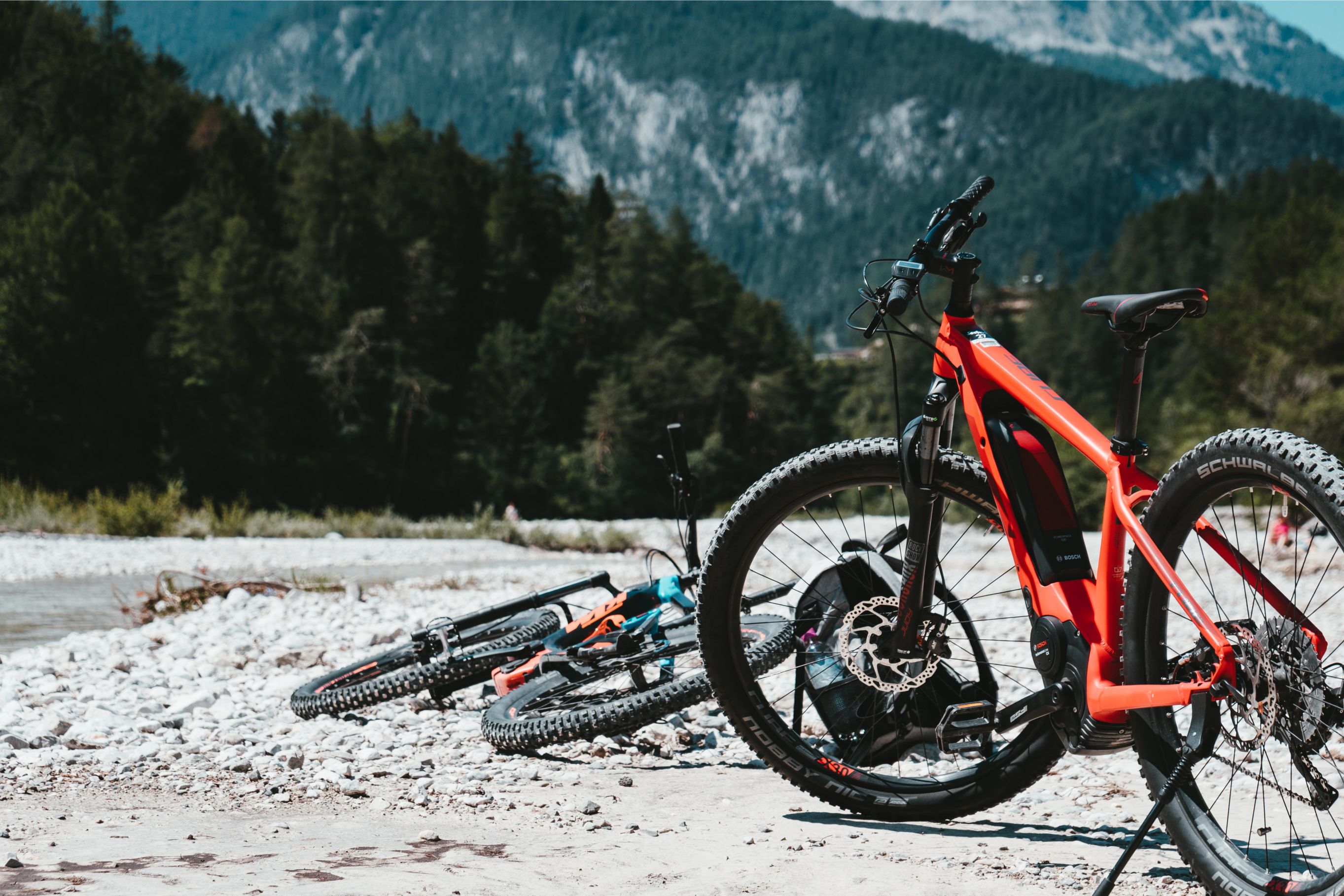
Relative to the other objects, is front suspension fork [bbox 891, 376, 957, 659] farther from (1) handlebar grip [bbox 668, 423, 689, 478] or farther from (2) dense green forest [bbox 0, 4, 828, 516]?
(2) dense green forest [bbox 0, 4, 828, 516]

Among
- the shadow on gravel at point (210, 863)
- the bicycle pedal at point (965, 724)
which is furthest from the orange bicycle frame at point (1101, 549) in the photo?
the shadow on gravel at point (210, 863)

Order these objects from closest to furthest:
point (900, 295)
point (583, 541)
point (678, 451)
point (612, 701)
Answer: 1. point (900, 295)
2. point (612, 701)
3. point (678, 451)
4. point (583, 541)

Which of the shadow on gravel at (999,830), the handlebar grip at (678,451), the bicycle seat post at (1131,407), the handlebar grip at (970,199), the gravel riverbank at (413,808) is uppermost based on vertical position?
the handlebar grip at (970,199)

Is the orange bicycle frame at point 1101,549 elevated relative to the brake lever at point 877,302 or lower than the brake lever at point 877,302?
lower

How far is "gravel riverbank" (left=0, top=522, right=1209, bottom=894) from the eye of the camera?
269 centimetres

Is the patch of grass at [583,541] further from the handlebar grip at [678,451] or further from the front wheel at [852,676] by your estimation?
the front wheel at [852,676]

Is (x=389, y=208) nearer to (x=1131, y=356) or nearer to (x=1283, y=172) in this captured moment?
(x=1131, y=356)

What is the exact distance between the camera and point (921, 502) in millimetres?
3254

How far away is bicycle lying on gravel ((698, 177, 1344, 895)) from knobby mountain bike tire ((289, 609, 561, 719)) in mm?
1421

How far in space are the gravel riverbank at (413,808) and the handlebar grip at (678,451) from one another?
1.06 metres

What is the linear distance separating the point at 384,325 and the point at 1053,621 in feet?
178

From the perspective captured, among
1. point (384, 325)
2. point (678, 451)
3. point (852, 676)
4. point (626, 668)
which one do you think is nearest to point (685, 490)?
point (678, 451)

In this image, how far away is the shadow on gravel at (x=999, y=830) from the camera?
3107 mm

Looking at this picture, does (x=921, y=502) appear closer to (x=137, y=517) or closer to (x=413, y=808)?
(x=413, y=808)
